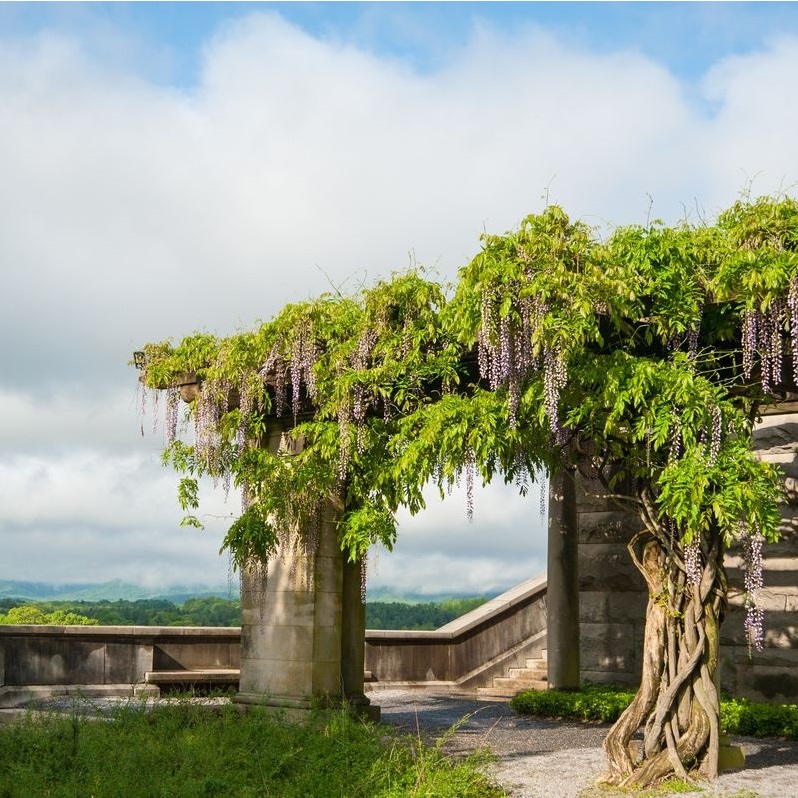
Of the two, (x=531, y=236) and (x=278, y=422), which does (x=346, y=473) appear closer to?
(x=278, y=422)

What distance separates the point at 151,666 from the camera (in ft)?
→ 51.1

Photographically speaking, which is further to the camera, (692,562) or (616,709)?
(616,709)

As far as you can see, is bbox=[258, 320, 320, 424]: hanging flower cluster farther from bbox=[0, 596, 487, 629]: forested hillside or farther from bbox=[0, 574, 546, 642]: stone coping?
bbox=[0, 596, 487, 629]: forested hillside

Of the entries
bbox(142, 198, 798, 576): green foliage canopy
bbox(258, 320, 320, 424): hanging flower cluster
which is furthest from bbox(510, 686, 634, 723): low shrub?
bbox(258, 320, 320, 424): hanging flower cluster

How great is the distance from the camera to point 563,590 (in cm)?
1489

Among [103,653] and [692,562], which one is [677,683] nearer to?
[692,562]

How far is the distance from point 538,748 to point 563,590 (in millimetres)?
4347

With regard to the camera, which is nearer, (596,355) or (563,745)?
(596,355)

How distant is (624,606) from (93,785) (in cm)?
926

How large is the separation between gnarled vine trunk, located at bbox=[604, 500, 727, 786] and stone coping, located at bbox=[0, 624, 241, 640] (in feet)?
28.0

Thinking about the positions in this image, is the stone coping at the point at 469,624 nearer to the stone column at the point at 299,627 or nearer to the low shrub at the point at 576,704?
the low shrub at the point at 576,704

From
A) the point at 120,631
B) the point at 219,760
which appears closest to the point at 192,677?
the point at 120,631

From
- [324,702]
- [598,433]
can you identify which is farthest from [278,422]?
[598,433]

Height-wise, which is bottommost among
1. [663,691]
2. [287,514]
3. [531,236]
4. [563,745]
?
[563,745]
